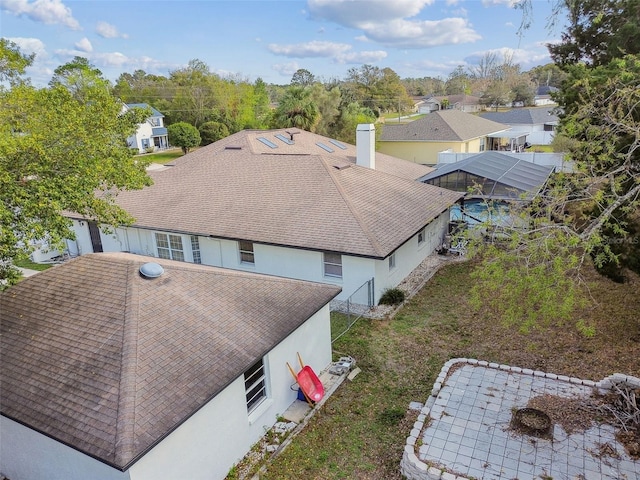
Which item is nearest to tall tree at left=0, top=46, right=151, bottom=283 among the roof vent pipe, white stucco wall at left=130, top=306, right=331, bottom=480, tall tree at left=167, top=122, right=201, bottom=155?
white stucco wall at left=130, top=306, right=331, bottom=480

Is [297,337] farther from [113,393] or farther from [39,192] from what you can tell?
[39,192]

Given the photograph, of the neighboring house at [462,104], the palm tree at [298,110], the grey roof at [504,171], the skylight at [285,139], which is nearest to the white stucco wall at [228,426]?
the grey roof at [504,171]

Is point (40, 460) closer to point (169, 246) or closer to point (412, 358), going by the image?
point (412, 358)

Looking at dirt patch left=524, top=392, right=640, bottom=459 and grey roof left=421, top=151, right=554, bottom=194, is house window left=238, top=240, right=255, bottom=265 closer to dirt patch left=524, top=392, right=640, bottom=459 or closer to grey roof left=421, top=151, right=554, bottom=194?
grey roof left=421, top=151, right=554, bottom=194

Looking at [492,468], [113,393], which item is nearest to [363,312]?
[492,468]


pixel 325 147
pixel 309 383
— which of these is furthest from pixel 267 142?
pixel 309 383

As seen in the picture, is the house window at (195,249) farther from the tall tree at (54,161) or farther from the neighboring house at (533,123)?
the neighboring house at (533,123)
